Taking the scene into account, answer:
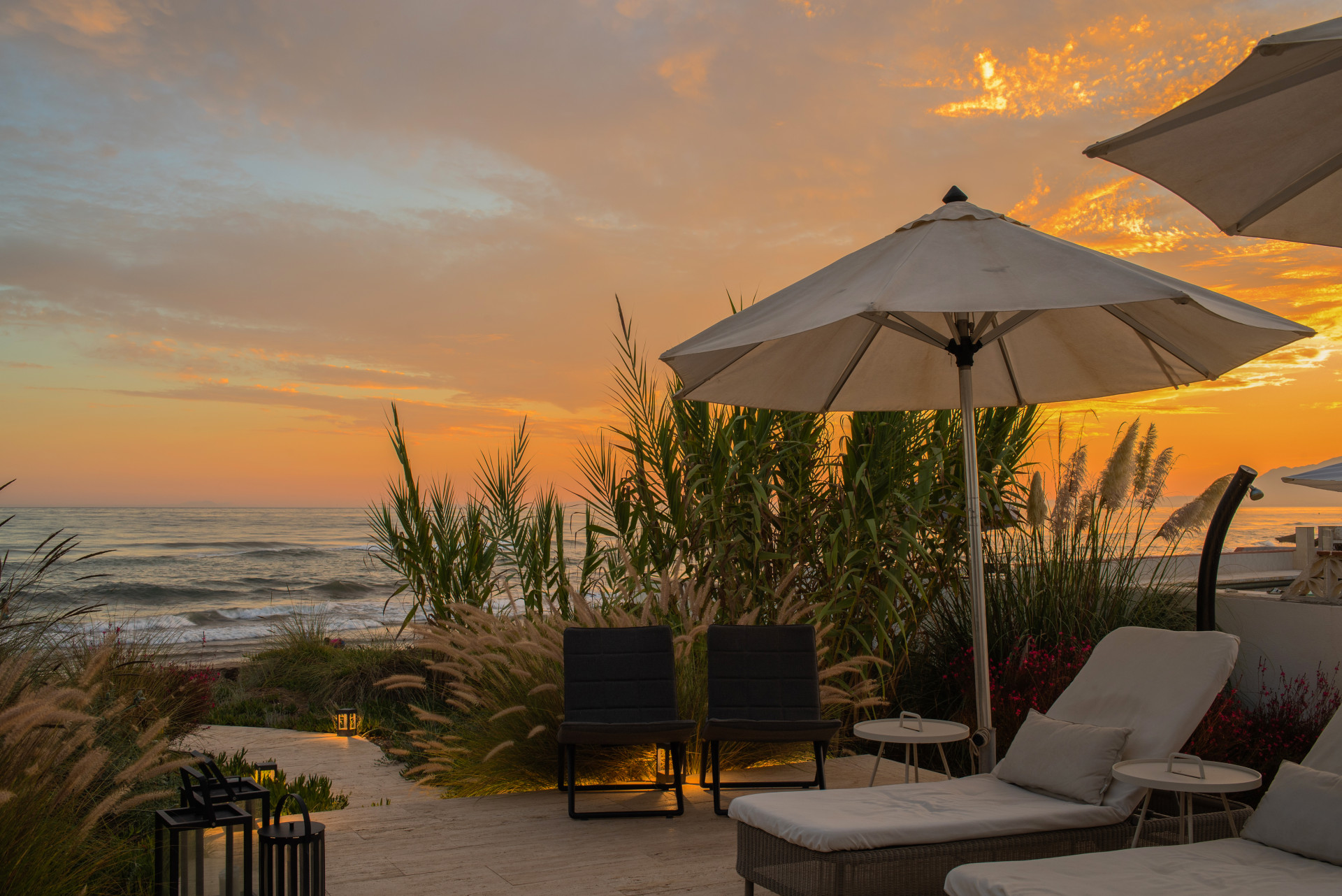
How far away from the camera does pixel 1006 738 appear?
5.21 m

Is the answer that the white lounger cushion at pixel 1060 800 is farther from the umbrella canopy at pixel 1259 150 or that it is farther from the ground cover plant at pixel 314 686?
the ground cover plant at pixel 314 686

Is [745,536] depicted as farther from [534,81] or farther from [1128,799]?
[534,81]

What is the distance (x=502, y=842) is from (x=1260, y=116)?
150 inches

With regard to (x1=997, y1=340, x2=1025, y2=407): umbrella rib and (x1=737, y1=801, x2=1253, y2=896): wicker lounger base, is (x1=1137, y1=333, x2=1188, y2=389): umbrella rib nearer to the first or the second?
(x1=997, y1=340, x2=1025, y2=407): umbrella rib

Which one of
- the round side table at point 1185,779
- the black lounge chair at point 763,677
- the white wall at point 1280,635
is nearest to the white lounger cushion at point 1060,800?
the round side table at point 1185,779

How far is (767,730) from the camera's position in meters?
4.29

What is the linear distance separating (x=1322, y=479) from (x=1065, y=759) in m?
4.45

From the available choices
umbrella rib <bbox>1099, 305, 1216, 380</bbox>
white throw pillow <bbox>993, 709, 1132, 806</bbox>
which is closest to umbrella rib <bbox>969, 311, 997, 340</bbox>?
umbrella rib <bbox>1099, 305, 1216, 380</bbox>

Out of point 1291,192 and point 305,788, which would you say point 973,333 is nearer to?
point 1291,192

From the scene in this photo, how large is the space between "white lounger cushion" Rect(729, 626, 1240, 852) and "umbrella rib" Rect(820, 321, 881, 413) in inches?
66.8

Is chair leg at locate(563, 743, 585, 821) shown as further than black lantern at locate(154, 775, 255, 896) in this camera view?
Yes

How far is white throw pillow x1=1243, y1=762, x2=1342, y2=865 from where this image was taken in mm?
2504

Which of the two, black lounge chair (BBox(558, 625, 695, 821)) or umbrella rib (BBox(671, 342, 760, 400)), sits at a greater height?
umbrella rib (BBox(671, 342, 760, 400))

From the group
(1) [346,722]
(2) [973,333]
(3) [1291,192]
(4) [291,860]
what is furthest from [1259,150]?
(1) [346,722]
